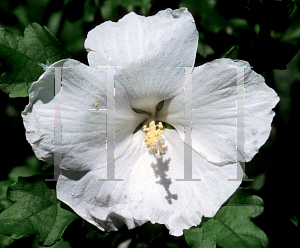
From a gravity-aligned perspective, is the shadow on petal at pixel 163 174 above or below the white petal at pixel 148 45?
below

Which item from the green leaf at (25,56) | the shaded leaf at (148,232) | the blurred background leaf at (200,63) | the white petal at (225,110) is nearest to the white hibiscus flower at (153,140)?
the white petal at (225,110)

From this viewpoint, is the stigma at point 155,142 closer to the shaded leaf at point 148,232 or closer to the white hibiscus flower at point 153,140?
the white hibiscus flower at point 153,140

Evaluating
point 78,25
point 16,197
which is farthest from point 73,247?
point 78,25

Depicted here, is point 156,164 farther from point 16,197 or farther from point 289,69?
point 289,69

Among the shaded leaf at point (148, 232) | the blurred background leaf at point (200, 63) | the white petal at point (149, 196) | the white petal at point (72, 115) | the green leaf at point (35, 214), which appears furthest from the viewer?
the blurred background leaf at point (200, 63)

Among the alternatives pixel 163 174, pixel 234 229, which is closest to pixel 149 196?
pixel 163 174
